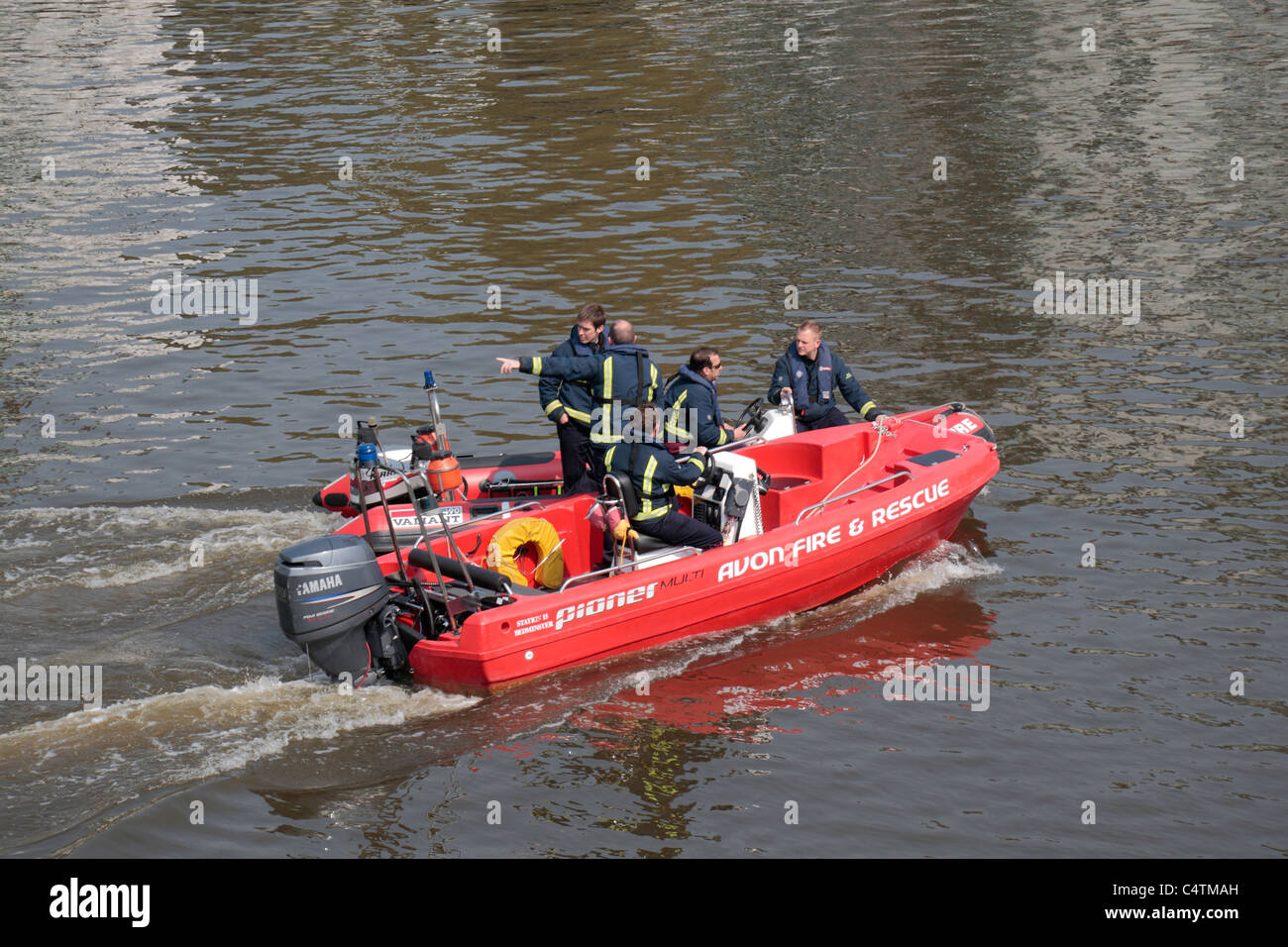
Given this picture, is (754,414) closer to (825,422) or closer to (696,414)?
(825,422)

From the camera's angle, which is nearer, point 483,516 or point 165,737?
point 165,737

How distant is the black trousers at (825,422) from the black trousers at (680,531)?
237cm

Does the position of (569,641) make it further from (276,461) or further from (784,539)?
(276,461)

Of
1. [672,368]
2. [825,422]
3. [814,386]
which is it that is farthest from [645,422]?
[672,368]

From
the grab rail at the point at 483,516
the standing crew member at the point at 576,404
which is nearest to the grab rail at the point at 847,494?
the standing crew member at the point at 576,404

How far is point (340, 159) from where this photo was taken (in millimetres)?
22938

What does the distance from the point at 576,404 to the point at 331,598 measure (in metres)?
3.02

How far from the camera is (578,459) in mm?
11148

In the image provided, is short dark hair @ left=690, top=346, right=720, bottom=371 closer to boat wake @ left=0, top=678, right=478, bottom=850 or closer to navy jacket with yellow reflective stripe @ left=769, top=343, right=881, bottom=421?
navy jacket with yellow reflective stripe @ left=769, top=343, right=881, bottom=421

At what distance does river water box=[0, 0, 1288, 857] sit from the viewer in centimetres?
812

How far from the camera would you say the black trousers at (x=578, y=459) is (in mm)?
10961
